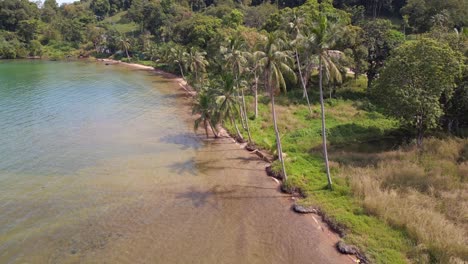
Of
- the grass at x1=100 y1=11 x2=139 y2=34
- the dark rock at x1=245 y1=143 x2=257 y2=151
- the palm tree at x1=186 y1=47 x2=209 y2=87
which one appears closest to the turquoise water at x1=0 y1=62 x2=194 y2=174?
the palm tree at x1=186 y1=47 x2=209 y2=87

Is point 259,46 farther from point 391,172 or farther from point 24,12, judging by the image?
point 24,12

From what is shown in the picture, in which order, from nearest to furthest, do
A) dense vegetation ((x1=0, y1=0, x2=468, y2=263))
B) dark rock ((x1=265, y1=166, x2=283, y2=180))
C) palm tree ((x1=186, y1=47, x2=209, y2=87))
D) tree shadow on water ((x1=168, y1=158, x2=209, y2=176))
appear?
dense vegetation ((x1=0, y1=0, x2=468, y2=263)) → dark rock ((x1=265, y1=166, x2=283, y2=180)) → tree shadow on water ((x1=168, y1=158, x2=209, y2=176)) → palm tree ((x1=186, y1=47, x2=209, y2=87))

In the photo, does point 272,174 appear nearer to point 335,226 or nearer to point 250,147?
point 250,147

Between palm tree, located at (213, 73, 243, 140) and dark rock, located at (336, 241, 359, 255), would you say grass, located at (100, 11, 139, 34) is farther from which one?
dark rock, located at (336, 241, 359, 255)

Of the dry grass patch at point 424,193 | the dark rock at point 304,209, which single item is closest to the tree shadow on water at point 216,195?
the dark rock at point 304,209

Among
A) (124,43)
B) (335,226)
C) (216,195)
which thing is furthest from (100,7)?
(335,226)

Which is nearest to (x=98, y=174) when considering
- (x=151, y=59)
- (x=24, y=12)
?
(x=151, y=59)

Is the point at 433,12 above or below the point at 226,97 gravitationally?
above
